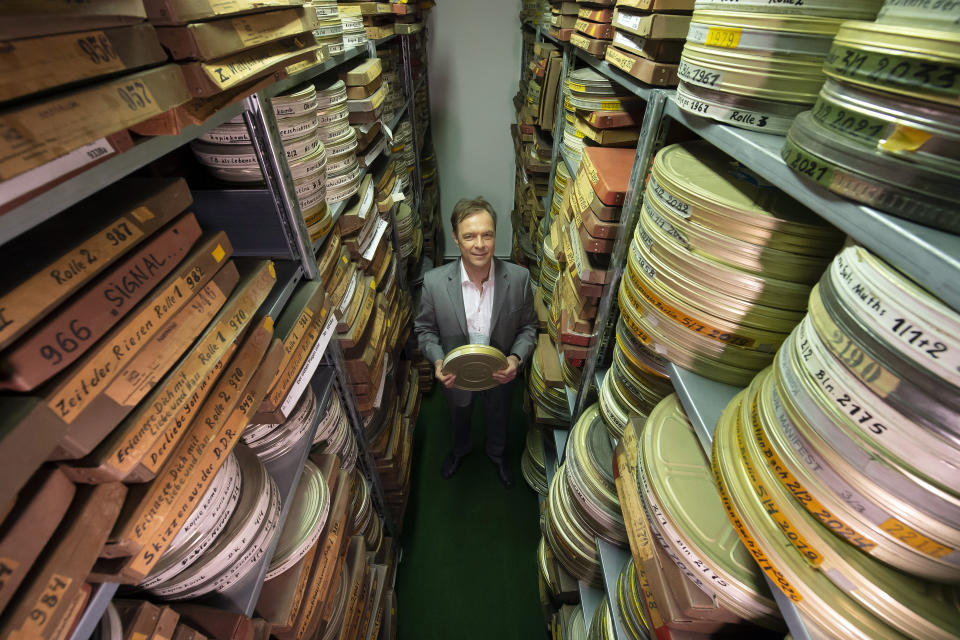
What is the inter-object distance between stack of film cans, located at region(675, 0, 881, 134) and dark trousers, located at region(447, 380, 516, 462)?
241 centimetres

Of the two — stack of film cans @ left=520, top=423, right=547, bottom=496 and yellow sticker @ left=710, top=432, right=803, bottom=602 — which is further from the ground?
yellow sticker @ left=710, top=432, right=803, bottom=602

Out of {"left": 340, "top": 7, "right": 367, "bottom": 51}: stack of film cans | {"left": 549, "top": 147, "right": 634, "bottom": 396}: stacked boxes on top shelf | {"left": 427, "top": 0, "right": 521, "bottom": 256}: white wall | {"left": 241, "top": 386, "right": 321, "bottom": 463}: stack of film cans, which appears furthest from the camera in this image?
{"left": 427, "top": 0, "right": 521, "bottom": 256}: white wall

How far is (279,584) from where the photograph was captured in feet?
3.96

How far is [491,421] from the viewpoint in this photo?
3191 millimetres

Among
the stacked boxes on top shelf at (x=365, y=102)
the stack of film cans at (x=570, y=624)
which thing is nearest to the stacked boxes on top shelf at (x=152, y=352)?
the stacked boxes on top shelf at (x=365, y=102)

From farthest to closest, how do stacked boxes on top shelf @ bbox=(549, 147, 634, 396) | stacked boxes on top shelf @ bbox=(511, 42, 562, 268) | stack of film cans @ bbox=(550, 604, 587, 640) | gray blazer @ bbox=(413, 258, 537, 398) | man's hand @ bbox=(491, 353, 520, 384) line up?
stacked boxes on top shelf @ bbox=(511, 42, 562, 268) → gray blazer @ bbox=(413, 258, 537, 398) → man's hand @ bbox=(491, 353, 520, 384) → stack of film cans @ bbox=(550, 604, 587, 640) → stacked boxes on top shelf @ bbox=(549, 147, 634, 396)

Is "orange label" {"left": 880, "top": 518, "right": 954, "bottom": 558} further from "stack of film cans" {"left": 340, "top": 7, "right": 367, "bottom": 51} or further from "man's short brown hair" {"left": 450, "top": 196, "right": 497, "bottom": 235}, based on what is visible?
"stack of film cans" {"left": 340, "top": 7, "right": 367, "bottom": 51}

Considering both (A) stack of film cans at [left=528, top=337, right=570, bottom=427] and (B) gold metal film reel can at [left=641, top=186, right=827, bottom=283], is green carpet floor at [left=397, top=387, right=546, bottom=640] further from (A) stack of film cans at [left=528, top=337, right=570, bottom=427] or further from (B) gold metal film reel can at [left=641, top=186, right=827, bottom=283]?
(B) gold metal film reel can at [left=641, top=186, right=827, bottom=283]

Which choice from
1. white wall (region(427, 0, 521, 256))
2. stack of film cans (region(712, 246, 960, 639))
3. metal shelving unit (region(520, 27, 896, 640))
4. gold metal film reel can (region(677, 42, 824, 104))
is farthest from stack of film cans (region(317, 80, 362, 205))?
white wall (region(427, 0, 521, 256))

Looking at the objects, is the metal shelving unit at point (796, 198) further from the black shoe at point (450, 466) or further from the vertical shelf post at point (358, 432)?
the black shoe at point (450, 466)

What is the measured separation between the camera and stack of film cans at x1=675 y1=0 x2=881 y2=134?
68 centimetres

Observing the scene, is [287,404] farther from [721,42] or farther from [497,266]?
[497,266]

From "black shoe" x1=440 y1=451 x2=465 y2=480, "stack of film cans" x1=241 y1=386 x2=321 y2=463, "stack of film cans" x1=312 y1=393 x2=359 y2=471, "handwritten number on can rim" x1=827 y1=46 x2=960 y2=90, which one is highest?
"handwritten number on can rim" x1=827 y1=46 x2=960 y2=90

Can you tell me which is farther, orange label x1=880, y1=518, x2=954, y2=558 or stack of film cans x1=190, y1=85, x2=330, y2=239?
stack of film cans x1=190, y1=85, x2=330, y2=239
